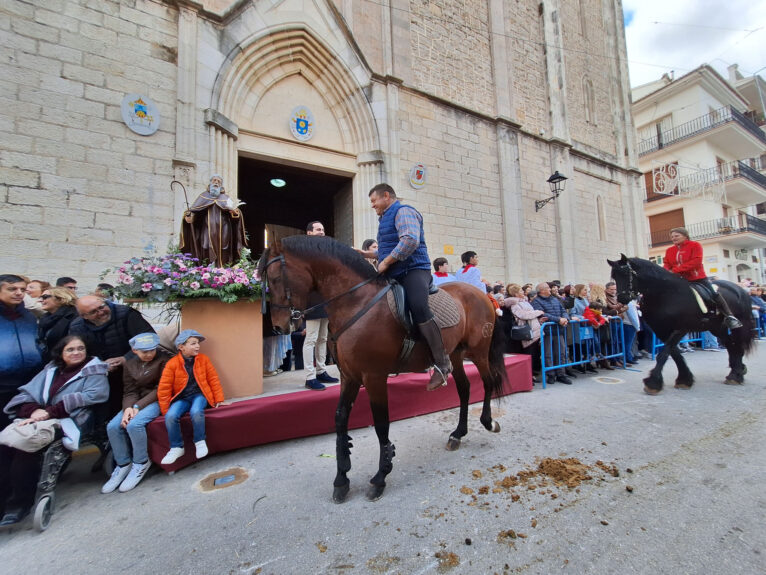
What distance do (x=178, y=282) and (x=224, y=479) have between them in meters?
1.94

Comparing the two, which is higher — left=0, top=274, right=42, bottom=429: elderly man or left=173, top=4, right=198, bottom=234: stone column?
left=173, top=4, right=198, bottom=234: stone column

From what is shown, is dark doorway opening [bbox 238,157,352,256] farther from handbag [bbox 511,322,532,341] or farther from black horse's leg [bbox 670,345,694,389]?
black horse's leg [bbox 670,345,694,389]

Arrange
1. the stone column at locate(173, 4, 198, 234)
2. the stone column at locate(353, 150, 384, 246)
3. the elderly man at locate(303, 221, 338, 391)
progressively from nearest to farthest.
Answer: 1. the elderly man at locate(303, 221, 338, 391)
2. the stone column at locate(173, 4, 198, 234)
3. the stone column at locate(353, 150, 384, 246)

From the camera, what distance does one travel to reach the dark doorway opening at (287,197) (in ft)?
29.5

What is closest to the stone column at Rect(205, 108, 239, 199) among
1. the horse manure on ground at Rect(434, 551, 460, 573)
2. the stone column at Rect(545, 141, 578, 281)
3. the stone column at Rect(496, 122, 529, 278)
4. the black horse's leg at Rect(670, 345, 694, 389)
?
the horse manure on ground at Rect(434, 551, 460, 573)

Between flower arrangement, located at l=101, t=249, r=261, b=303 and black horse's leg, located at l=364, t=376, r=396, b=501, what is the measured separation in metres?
1.70

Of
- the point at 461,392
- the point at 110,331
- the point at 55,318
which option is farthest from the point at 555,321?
the point at 55,318

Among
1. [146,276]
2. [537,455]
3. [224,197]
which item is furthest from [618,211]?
[146,276]

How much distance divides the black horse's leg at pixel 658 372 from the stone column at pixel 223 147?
7.84 meters

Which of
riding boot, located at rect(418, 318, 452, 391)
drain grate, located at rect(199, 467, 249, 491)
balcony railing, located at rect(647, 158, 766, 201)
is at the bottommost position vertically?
drain grate, located at rect(199, 467, 249, 491)

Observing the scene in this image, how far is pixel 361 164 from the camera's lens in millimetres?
8312

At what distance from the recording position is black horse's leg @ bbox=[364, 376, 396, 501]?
2.39 meters

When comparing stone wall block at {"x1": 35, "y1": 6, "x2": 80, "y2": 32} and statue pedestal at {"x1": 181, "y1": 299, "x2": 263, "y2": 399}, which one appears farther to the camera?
stone wall block at {"x1": 35, "y1": 6, "x2": 80, "y2": 32}

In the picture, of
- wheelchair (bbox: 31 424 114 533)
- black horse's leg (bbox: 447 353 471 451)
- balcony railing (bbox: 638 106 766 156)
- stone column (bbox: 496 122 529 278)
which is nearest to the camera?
wheelchair (bbox: 31 424 114 533)
